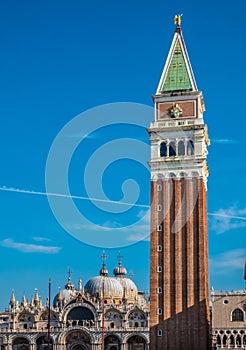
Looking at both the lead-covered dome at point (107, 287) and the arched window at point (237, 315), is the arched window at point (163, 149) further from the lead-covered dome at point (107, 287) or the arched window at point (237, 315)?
the lead-covered dome at point (107, 287)

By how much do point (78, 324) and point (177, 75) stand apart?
148 feet

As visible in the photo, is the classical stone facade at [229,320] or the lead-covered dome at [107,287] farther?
the lead-covered dome at [107,287]

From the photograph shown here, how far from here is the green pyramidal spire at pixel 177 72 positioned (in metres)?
88.2

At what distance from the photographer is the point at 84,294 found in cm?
11238

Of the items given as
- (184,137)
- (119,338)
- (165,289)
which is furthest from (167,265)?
(119,338)

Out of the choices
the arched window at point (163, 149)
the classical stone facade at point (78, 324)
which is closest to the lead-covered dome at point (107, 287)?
the classical stone facade at point (78, 324)

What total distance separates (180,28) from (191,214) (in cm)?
2528

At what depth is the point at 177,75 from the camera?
292ft

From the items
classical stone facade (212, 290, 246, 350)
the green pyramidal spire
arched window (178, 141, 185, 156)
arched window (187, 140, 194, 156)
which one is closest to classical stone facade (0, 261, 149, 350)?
classical stone facade (212, 290, 246, 350)

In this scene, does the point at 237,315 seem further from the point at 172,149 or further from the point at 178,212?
the point at 172,149

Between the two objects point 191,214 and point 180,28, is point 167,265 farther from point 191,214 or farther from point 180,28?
point 180,28

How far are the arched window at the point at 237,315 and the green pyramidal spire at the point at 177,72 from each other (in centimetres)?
2845

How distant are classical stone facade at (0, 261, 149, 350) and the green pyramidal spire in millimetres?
35668

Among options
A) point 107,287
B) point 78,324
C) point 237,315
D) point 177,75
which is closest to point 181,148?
point 177,75
